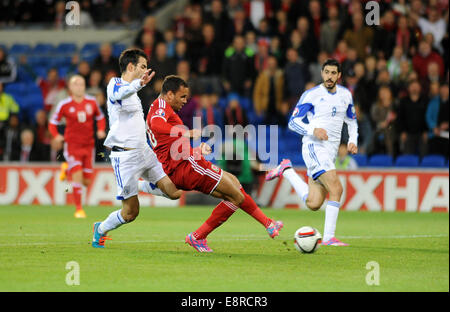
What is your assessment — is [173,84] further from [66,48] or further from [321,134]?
[66,48]

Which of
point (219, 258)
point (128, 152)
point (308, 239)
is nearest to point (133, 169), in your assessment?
point (128, 152)

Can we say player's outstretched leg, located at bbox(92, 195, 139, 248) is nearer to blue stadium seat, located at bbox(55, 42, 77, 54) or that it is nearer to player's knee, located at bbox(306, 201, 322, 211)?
player's knee, located at bbox(306, 201, 322, 211)

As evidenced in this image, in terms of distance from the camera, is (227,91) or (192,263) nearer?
(192,263)

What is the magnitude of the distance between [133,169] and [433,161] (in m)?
8.89

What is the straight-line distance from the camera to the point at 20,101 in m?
19.9

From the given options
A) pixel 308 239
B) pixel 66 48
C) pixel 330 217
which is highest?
pixel 66 48

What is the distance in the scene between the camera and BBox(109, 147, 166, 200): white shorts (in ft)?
29.2

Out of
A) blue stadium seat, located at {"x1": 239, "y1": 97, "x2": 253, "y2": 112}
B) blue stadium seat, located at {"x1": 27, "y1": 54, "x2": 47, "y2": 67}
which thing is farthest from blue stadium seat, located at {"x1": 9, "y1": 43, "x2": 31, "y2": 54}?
blue stadium seat, located at {"x1": 239, "y1": 97, "x2": 253, "y2": 112}

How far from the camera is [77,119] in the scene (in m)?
14.1

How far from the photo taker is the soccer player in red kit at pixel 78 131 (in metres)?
14.0

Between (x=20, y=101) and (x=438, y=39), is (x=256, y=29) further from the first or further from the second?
(x=20, y=101)

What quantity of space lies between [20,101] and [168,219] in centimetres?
777

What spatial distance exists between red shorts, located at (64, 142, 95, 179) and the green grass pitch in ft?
3.71
